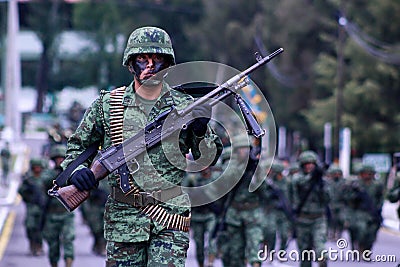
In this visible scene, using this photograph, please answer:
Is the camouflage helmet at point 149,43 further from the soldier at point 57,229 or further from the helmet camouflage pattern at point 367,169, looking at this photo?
the helmet camouflage pattern at point 367,169

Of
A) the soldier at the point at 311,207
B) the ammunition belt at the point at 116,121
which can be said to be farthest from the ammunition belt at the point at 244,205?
the ammunition belt at the point at 116,121

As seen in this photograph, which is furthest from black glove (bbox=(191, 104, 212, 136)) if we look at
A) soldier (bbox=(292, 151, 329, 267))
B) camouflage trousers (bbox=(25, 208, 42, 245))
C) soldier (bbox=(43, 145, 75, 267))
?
camouflage trousers (bbox=(25, 208, 42, 245))

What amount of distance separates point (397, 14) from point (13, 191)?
16557mm

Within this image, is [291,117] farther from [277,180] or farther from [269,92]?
[277,180]

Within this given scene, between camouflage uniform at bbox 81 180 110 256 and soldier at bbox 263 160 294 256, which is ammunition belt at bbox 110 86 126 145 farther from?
camouflage uniform at bbox 81 180 110 256

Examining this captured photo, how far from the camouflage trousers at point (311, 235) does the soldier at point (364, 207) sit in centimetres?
355

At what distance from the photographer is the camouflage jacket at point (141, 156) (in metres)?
8.08

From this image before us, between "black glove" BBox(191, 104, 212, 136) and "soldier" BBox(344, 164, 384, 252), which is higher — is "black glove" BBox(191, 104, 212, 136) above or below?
below

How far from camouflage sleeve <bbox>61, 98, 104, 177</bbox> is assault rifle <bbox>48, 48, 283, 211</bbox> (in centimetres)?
21

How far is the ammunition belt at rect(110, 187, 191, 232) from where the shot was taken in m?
8.05

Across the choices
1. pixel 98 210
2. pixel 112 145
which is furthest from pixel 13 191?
pixel 112 145

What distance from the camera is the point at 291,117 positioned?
57.2 metres

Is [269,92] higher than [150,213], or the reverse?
[269,92]

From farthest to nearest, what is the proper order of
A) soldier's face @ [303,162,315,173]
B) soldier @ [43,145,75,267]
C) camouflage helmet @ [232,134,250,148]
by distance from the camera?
soldier's face @ [303,162,315,173] < soldier @ [43,145,75,267] < camouflage helmet @ [232,134,250,148]
